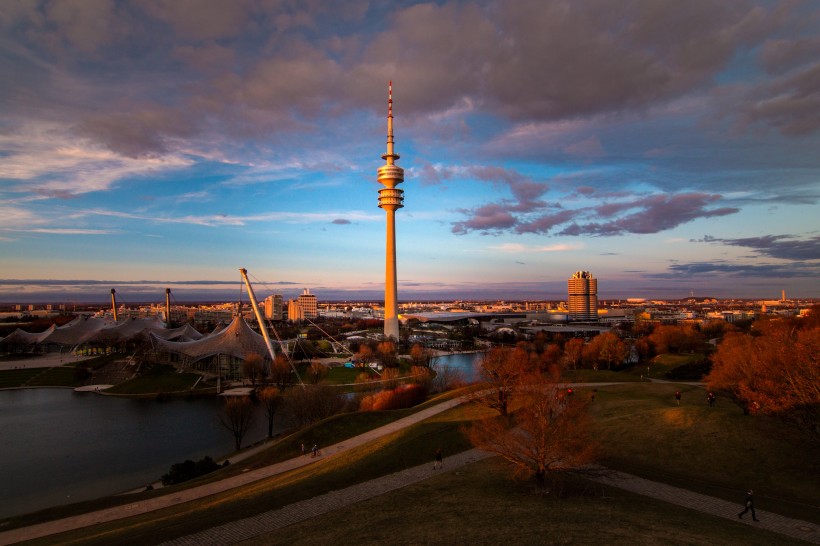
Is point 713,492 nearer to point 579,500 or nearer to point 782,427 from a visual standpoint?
point 579,500

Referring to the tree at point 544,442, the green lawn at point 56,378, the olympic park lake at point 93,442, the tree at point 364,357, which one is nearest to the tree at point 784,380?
the tree at point 544,442

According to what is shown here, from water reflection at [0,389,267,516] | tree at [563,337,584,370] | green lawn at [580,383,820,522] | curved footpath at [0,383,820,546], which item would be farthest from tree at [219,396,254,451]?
tree at [563,337,584,370]

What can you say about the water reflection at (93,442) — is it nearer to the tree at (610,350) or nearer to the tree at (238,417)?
the tree at (238,417)

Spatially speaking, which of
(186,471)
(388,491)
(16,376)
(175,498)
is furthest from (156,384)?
(388,491)

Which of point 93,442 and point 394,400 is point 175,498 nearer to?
point 394,400

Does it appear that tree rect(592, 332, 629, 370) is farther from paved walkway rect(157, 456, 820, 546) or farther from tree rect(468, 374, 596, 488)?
tree rect(468, 374, 596, 488)

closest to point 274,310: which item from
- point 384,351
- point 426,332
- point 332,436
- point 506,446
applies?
point 426,332

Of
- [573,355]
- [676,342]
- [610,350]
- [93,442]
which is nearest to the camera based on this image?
[93,442]
